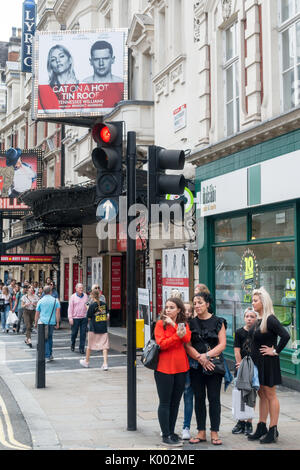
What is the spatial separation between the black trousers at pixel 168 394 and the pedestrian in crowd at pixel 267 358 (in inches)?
37.9

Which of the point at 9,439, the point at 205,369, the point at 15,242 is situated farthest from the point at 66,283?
the point at 205,369

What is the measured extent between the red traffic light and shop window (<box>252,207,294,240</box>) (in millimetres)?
4536

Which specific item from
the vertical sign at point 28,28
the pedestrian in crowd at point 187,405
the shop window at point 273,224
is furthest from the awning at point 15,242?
→ the pedestrian in crowd at point 187,405

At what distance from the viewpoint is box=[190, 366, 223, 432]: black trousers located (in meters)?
6.72

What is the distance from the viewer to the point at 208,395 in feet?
22.3

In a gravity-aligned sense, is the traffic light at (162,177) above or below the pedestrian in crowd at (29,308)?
above

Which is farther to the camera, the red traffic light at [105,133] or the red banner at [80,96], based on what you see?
the red banner at [80,96]

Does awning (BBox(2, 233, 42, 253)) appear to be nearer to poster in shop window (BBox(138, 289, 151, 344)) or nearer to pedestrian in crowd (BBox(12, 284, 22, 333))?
pedestrian in crowd (BBox(12, 284, 22, 333))

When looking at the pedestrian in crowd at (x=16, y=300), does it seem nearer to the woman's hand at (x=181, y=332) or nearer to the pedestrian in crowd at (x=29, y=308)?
the pedestrian in crowd at (x=29, y=308)

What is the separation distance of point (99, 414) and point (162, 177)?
3.42m

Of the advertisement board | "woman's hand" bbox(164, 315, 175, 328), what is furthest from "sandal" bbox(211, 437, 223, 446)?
the advertisement board

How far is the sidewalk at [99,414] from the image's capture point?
22.1 ft

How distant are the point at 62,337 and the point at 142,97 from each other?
829 centimetres

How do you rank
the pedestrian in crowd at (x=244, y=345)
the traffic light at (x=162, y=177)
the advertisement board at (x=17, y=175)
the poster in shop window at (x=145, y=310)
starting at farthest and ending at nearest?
the advertisement board at (x=17, y=175) → the poster in shop window at (x=145, y=310) → the traffic light at (x=162, y=177) → the pedestrian in crowd at (x=244, y=345)
